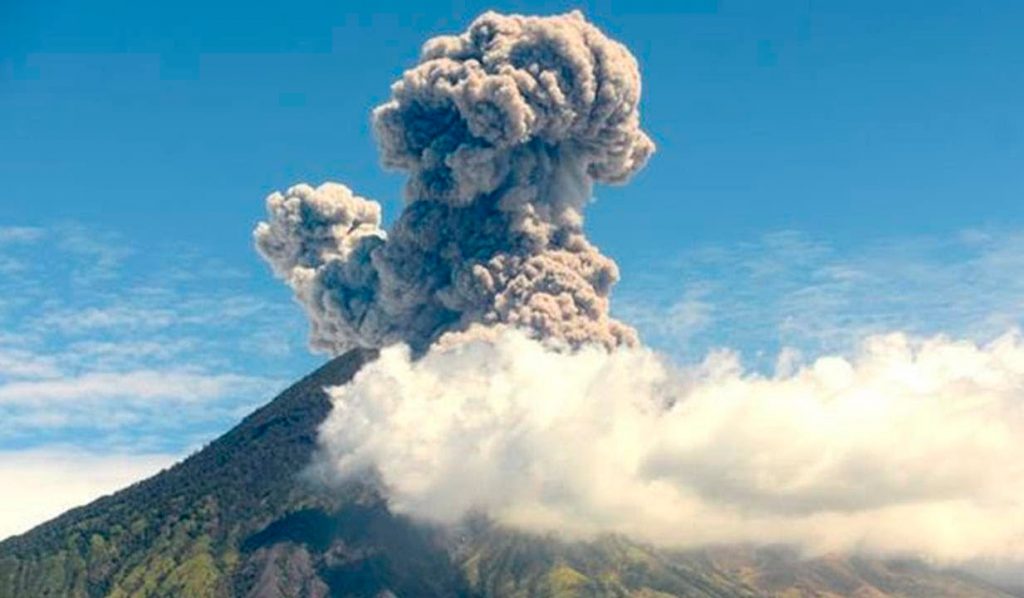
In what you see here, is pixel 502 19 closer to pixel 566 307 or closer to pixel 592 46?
pixel 592 46

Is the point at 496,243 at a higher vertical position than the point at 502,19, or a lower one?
lower

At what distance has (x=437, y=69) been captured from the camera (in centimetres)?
19325

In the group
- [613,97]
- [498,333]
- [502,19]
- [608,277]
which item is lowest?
[498,333]

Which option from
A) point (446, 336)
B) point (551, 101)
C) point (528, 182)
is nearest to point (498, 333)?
point (446, 336)

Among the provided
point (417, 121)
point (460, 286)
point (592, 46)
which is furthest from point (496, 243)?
point (592, 46)

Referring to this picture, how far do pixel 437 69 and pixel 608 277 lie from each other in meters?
44.0

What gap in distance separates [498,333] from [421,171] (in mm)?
30557

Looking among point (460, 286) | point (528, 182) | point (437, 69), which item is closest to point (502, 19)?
point (437, 69)

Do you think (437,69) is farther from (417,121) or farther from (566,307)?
(566,307)

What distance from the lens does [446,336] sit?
19488 centimetres

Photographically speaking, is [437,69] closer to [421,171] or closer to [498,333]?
[421,171]

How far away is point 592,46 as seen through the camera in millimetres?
196625

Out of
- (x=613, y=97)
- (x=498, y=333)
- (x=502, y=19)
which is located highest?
(x=502, y=19)

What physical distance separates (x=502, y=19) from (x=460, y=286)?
44.9 m
